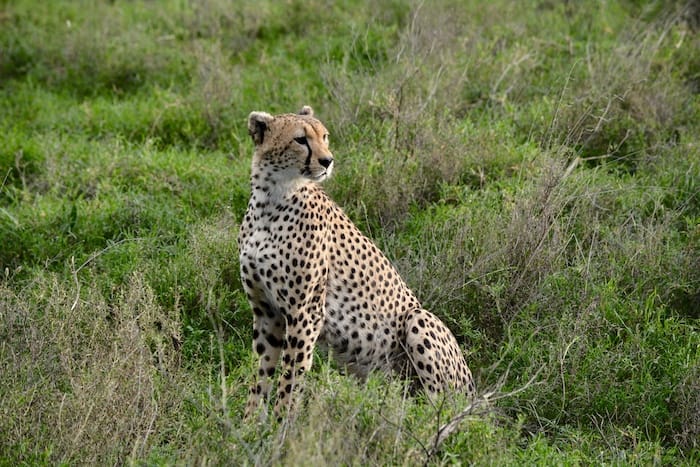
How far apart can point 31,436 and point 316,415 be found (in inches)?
39.1

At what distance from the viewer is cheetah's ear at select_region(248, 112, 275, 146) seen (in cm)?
385

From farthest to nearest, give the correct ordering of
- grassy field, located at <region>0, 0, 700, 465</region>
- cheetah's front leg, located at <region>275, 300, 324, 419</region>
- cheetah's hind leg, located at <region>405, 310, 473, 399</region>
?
cheetah's hind leg, located at <region>405, 310, 473, 399</region>
cheetah's front leg, located at <region>275, 300, 324, 419</region>
grassy field, located at <region>0, 0, 700, 465</region>

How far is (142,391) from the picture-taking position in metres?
3.53

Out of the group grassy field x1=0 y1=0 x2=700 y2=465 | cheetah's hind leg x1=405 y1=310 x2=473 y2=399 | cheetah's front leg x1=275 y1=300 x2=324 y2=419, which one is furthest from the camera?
cheetah's hind leg x1=405 y1=310 x2=473 y2=399

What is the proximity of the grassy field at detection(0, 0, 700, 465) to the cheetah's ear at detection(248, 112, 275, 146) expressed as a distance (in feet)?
2.35

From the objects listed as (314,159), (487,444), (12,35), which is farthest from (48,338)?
(12,35)

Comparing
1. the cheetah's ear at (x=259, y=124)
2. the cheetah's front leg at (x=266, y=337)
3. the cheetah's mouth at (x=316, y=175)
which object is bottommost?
the cheetah's front leg at (x=266, y=337)

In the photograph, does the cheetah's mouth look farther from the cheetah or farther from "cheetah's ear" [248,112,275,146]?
"cheetah's ear" [248,112,275,146]

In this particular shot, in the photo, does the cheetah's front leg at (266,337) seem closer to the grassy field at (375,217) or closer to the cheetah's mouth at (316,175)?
the grassy field at (375,217)

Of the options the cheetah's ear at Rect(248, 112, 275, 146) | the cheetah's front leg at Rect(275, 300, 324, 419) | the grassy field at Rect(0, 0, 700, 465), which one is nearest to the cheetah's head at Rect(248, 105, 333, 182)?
the cheetah's ear at Rect(248, 112, 275, 146)

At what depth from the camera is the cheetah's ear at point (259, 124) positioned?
3854 millimetres

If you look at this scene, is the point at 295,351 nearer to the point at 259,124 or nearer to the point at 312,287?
the point at 312,287

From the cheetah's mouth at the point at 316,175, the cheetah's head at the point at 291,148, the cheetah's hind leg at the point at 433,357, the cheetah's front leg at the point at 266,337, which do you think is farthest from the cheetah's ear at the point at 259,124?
the cheetah's hind leg at the point at 433,357

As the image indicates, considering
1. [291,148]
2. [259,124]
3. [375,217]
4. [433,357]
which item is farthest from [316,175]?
[375,217]
